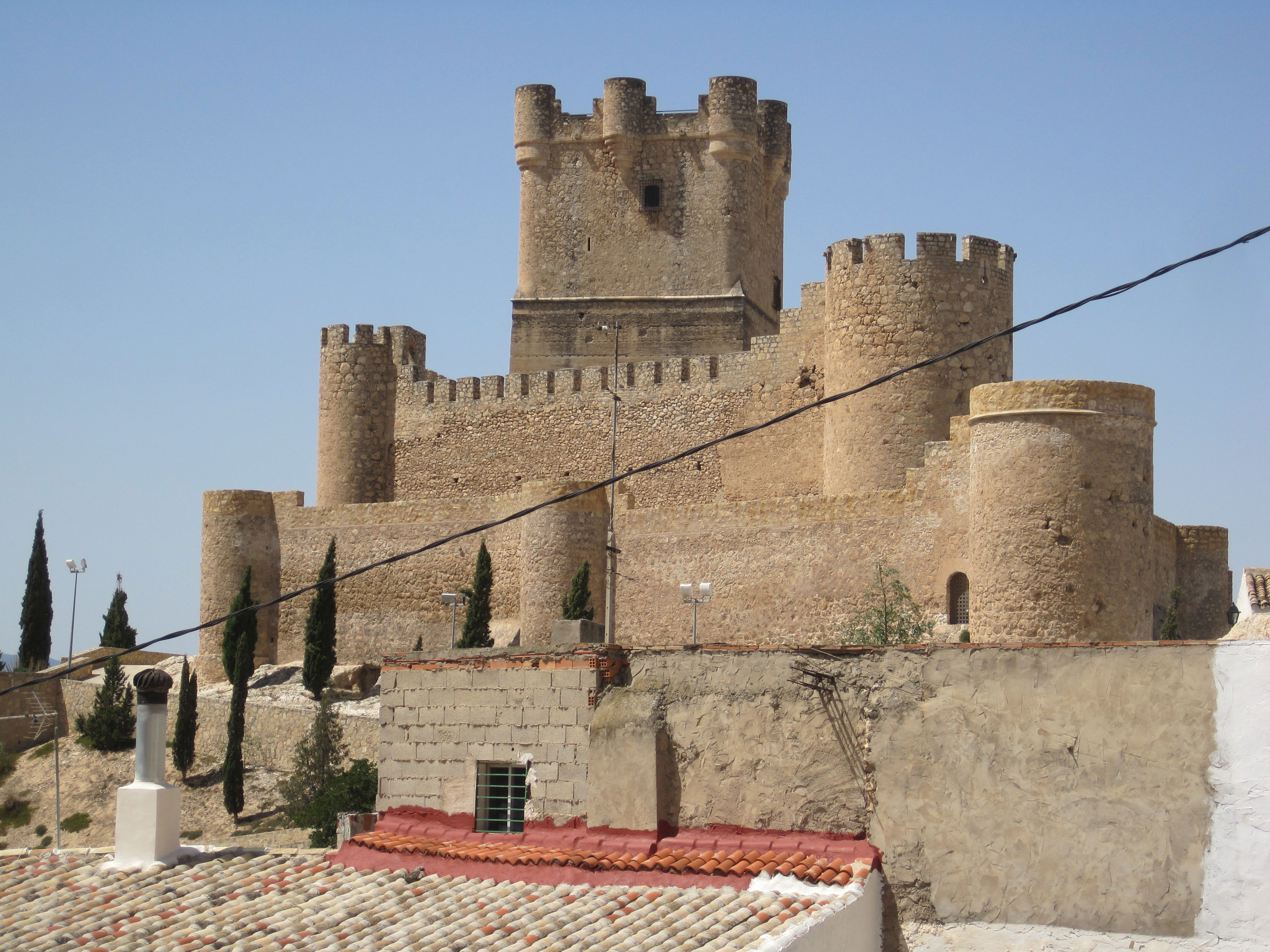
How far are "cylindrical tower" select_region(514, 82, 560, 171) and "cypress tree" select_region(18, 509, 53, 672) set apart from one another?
50.1 feet

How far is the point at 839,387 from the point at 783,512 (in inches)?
86.2

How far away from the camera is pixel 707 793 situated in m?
13.9

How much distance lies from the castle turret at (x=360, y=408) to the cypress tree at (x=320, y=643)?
3848 millimetres

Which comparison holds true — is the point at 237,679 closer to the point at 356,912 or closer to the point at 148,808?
the point at 148,808

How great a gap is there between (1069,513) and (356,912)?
1052 centimetres

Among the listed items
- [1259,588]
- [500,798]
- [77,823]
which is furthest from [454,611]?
[500,798]

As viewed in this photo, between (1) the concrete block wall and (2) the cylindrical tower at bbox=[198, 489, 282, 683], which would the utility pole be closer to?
(2) the cylindrical tower at bbox=[198, 489, 282, 683]

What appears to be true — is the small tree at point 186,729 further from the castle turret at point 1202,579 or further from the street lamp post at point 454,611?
the castle turret at point 1202,579

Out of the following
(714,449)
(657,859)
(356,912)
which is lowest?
(356,912)

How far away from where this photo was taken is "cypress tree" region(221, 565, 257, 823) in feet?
98.0

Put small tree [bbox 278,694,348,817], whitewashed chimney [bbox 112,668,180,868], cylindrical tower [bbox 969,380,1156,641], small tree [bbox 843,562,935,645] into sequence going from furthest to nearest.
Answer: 1. small tree [bbox 278,694,348,817]
2. small tree [bbox 843,562,935,645]
3. cylindrical tower [bbox 969,380,1156,641]
4. whitewashed chimney [bbox 112,668,180,868]

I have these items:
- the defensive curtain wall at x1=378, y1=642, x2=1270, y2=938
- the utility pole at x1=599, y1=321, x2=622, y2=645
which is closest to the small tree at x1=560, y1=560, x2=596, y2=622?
the utility pole at x1=599, y1=321, x2=622, y2=645

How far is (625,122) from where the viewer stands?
36.7 metres

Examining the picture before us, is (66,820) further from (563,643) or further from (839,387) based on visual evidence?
(563,643)
